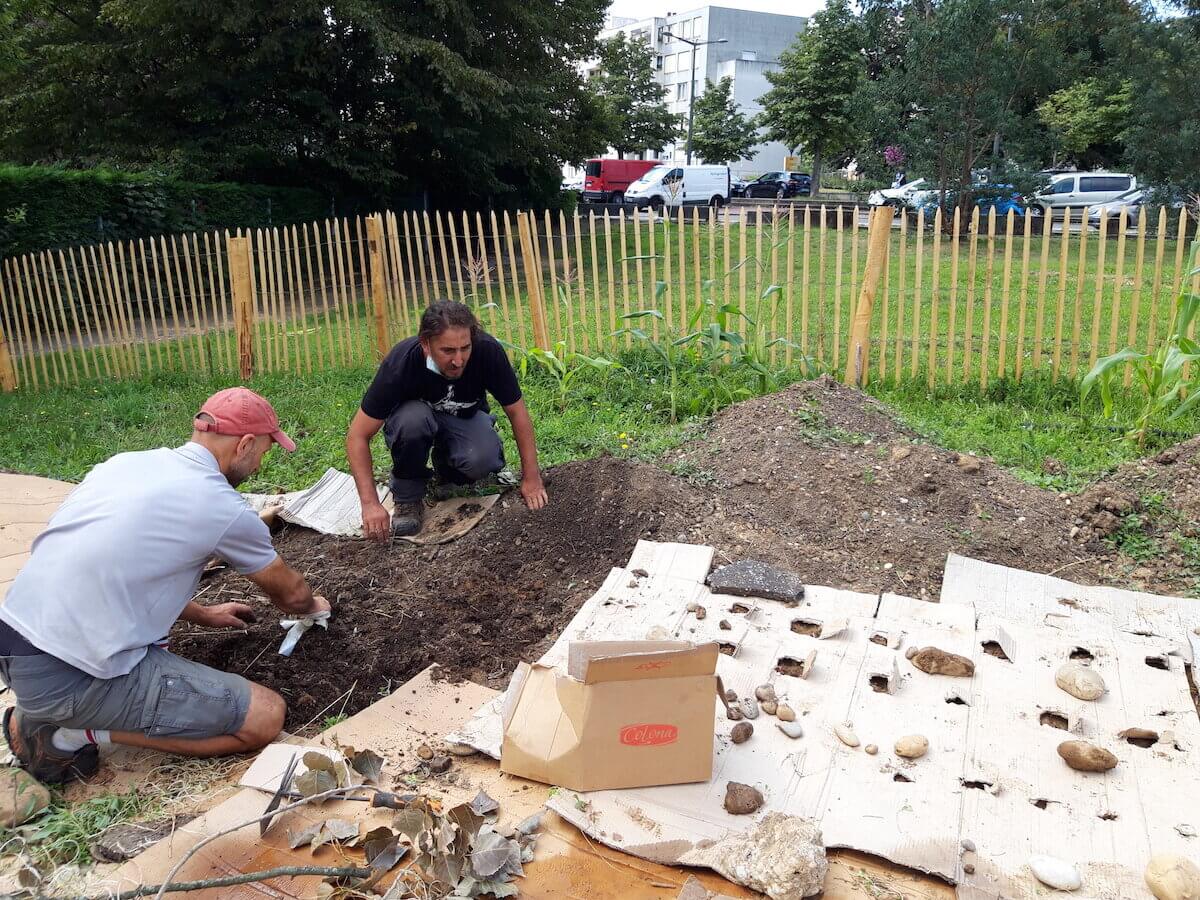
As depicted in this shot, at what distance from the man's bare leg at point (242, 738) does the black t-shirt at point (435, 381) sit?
159cm

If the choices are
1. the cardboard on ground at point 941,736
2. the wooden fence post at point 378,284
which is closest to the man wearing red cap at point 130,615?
the cardboard on ground at point 941,736

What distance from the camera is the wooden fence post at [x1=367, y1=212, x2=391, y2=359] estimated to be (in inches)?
300

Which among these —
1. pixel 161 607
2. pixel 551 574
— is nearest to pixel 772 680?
pixel 551 574

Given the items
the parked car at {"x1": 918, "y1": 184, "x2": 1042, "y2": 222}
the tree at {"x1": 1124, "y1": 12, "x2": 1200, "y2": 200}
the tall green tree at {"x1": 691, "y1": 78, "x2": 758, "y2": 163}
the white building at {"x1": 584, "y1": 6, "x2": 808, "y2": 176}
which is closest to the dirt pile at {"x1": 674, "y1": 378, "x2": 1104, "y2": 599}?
the parked car at {"x1": 918, "y1": 184, "x2": 1042, "y2": 222}

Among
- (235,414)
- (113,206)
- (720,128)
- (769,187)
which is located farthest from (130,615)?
(720,128)

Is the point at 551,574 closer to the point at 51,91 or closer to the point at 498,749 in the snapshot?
the point at 498,749

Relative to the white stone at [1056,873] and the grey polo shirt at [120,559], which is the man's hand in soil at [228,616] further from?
the white stone at [1056,873]

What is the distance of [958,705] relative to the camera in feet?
8.80

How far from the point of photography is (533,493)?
4238mm

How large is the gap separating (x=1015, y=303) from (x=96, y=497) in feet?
28.7

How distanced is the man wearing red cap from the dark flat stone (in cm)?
164

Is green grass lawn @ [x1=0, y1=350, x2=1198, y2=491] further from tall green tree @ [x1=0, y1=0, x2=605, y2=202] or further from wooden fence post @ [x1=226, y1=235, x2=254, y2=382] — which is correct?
tall green tree @ [x1=0, y1=0, x2=605, y2=202]

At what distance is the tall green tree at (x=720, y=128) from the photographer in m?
42.0

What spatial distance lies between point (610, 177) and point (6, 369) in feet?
85.6
